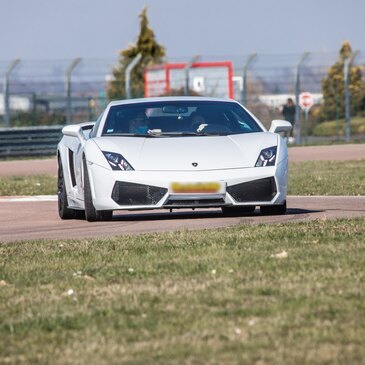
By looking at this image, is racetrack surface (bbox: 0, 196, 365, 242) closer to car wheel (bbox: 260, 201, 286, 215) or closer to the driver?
car wheel (bbox: 260, 201, 286, 215)

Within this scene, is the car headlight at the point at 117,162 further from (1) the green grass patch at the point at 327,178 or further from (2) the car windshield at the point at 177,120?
(1) the green grass patch at the point at 327,178

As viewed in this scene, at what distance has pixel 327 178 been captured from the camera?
19.4 m

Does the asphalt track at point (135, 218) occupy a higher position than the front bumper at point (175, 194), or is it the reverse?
the front bumper at point (175, 194)

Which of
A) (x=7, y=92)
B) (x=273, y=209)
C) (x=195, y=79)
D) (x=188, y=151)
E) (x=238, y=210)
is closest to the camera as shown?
(x=188, y=151)

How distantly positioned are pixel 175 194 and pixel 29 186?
8.59 meters

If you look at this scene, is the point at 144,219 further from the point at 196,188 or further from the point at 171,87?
the point at 171,87

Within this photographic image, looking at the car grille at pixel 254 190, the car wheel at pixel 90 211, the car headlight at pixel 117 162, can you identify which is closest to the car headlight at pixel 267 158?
the car grille at pixel 254 190

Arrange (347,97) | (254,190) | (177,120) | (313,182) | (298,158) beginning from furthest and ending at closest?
(347,97)
(298,158)
(313,182)
(177,120)
(254,190)

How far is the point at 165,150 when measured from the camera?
37.7 feet

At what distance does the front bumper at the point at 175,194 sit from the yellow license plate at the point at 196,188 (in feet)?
0.09

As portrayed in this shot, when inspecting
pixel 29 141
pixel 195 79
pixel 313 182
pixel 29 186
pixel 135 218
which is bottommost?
pixel 29 141

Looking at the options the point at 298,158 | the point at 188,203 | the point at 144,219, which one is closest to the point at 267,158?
the point at 188,203

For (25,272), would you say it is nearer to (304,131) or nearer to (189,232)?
(189,232)

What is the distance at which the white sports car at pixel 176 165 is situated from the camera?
11.2 meters
